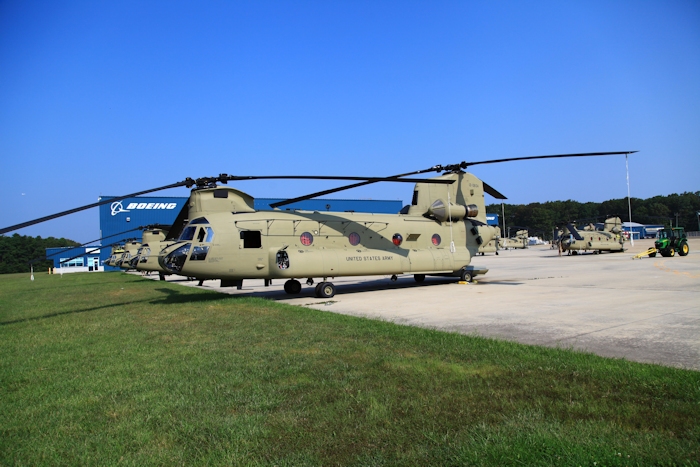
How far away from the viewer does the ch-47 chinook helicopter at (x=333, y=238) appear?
1347 cm

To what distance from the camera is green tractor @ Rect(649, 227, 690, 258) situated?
3159cm

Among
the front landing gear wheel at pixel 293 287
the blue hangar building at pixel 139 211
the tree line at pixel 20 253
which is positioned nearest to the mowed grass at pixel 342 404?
the front landing gear wheel at pixel 293 287

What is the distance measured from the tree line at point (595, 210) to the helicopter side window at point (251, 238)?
107207 mm

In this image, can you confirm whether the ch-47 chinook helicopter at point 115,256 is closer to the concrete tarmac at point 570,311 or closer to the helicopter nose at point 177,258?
the concrete tarmac at point 570,311

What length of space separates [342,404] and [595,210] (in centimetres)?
15181

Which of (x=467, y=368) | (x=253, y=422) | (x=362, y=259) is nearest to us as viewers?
(x=253, y=422)

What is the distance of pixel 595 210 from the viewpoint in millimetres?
137000

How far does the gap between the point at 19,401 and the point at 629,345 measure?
7.44m

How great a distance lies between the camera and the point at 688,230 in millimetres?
118812

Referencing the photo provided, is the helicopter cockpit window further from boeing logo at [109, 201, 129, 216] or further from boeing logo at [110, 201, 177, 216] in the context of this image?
boeing logo at [109, 201, 129, 216]

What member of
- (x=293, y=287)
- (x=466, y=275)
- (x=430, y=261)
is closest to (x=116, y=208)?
(x=293, y=287)

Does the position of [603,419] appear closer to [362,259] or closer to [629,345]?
[629,345]

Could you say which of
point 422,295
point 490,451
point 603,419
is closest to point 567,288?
point 422,295

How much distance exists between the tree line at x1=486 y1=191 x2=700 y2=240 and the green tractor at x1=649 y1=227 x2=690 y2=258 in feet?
266
